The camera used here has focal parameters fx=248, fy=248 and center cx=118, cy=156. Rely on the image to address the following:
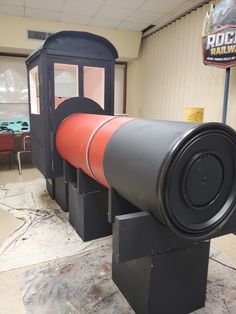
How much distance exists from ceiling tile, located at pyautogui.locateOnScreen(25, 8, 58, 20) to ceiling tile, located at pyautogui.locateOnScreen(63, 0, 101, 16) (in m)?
0.27

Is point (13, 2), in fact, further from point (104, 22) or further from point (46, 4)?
point (104, 22)

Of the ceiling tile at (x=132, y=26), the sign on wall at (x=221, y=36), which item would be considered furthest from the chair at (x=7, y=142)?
the sign on wall at (x=221, y=36)

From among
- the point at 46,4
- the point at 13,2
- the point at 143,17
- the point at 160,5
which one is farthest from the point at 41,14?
the point at 160,5

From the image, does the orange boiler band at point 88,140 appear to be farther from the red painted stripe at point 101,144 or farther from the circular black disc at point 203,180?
the circular black disc at point 203,180

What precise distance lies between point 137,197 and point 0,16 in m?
4.15

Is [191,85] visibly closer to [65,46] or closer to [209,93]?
[209,93]

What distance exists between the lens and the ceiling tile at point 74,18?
4008 millimetres

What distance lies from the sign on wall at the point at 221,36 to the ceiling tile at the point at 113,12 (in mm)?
1694

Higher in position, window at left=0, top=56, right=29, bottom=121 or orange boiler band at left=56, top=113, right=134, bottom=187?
window at left=0, top=56, right=29, bottom=121

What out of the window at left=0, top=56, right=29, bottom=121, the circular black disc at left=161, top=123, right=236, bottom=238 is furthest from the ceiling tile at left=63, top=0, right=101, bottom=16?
the circular black disc at left=161, top=123, right=236, bottom=238

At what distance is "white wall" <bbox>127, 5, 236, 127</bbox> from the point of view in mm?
3355

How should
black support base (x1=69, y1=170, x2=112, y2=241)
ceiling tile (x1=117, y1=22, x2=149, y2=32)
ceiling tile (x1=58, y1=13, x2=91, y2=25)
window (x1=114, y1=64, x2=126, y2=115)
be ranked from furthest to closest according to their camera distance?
window (x1=114, y1=64, x2=126, y2=115), ceiling tile (x1=117, y1=22, x2=149, y2=32), ceiling tile (x1=58, y1=13, x2=91, y2=25), black support base (x1=69, y1=170, x2=112, y2=241)

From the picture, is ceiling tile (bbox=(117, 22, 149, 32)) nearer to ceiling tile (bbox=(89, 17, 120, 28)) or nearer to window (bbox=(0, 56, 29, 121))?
ceiling tile (bbox=(89, 17, 120, 28))

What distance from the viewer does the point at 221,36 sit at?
2.46 meters
